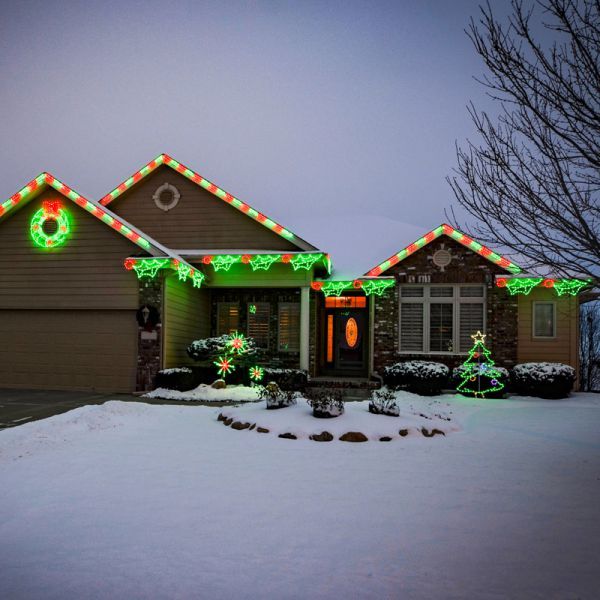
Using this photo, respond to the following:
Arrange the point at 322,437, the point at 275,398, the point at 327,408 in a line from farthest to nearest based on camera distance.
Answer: the point at 275,398, the point at 327,408, the point at 322,437

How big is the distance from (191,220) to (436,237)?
740 cm

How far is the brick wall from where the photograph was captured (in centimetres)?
1441

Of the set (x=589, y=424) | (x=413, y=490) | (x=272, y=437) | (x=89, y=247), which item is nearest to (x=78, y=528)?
(x=413, y=490)

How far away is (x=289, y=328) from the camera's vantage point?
634 inches

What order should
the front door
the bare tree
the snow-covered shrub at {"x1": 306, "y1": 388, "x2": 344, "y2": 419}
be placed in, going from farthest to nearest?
the front door, the snow-covered shrub at {"x1": 306, "y1": 388, "x2": 344, "y2": 419}, the bare tree

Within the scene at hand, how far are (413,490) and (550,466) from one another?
7.36 ft

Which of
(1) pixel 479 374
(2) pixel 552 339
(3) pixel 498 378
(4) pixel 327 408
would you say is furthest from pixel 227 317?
(2) pixel 552 339

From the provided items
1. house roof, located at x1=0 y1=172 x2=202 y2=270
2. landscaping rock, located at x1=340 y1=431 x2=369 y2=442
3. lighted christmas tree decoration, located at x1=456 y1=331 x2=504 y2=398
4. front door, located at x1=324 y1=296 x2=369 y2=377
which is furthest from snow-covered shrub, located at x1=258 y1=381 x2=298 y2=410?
front door, located at x1=324 y1=296 x2=369 y2=377

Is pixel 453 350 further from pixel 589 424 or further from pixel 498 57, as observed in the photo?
pixel 498 57

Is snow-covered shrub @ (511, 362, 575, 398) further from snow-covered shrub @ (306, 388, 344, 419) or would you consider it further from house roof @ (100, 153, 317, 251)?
snow-covered shrub @ (306, 388, 344, 419)

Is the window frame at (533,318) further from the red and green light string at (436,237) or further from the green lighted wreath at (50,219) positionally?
the green lighted wreath at (50,219)

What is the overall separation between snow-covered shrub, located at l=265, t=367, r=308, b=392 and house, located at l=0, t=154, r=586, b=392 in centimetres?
73

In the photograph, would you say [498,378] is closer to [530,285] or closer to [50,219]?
[530,285]

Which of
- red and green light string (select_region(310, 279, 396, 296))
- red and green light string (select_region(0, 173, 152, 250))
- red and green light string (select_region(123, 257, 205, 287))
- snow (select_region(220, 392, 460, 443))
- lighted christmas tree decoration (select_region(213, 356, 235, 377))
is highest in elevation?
red and green light string (select_region(0, 173, 152, 250))
